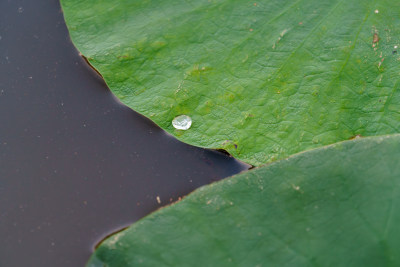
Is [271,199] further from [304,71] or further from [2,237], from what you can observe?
[2,237]

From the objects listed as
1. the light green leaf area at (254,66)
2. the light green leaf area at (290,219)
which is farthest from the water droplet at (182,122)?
the light green leaf area at (290,219)

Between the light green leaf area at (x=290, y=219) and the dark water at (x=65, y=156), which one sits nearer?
the light green leaf area at (x=290, y=219)

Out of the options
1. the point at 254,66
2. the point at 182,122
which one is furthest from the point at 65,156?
the point at 254,66

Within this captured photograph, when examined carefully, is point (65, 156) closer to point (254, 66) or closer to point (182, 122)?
point (182, 122)

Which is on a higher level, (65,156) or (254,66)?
(254,66)

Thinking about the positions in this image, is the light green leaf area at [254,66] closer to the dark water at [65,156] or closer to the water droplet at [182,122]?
the water droplet at [182,122]
